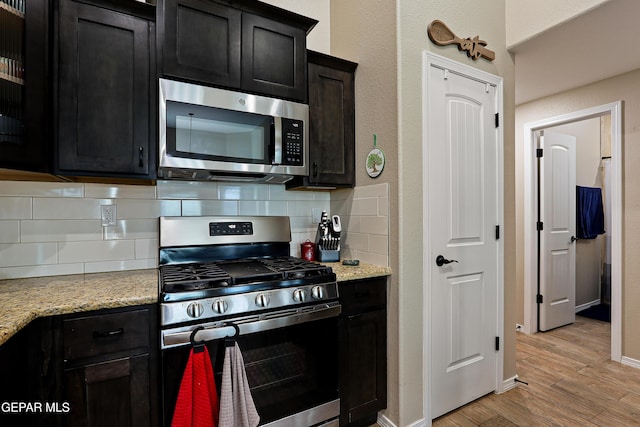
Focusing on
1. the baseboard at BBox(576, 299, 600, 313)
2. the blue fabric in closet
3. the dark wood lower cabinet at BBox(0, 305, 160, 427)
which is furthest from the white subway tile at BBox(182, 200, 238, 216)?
the baseboard at BBox(576, 299, 600, 313)

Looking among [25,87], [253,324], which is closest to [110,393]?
[253,324]

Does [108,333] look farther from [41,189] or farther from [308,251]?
[308,251]

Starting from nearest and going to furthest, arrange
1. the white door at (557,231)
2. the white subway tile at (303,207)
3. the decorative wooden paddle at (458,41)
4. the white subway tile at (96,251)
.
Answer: the white subway tile at (96,251) → the decorative wooden paddle at (458,41) → the white subway tile at (303,207) → the white door at (557,231)

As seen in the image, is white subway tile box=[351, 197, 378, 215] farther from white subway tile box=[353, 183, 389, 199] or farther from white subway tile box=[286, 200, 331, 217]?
white subway tile box=[286, 200, 331, 217]

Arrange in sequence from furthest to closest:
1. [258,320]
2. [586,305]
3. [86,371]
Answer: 1. [586,305]
2. [258,320]
3. [86,371]

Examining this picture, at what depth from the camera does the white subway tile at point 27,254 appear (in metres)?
1.56

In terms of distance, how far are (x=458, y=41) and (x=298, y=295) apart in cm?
186

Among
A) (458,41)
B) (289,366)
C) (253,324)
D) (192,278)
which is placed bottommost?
(289,366)

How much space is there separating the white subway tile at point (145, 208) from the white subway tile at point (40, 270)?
1.14 feet

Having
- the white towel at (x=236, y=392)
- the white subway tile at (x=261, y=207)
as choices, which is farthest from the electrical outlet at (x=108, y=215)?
the white towel at (x=236, y=392)

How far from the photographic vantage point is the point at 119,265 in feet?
5.88

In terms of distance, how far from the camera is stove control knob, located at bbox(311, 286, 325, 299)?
1.59 meters

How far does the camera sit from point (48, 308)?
1139 mm

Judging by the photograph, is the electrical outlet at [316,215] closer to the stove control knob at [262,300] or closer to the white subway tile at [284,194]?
the white subway tile at [284,194]
